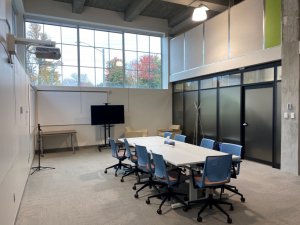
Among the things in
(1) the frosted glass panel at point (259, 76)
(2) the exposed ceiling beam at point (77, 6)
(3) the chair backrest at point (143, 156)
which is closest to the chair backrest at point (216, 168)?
(3) the chair backrest at point (143, 156)

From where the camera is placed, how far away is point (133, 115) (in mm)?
9539

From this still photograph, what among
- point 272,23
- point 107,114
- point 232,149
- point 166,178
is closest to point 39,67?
point 107,114

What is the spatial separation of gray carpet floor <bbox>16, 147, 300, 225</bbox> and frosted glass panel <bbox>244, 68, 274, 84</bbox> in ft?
7.87

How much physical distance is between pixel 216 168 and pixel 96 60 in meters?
7.35

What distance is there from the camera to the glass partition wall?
218 inches

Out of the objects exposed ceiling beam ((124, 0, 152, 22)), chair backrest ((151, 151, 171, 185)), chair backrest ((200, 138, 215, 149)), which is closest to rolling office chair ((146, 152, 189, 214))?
Result: chair backrest ((151, 151, 171, 185))

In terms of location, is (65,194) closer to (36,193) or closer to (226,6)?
(36,193)

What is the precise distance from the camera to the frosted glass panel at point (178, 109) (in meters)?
9.57

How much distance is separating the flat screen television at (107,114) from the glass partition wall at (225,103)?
9.21 feet

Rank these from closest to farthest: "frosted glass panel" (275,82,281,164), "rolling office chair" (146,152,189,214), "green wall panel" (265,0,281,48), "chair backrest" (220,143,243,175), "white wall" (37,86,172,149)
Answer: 1. "rolling office chair" (146,152,189,214)
2. "chair backrest" (220,143,243,175)
3. "green wall panel" (265,0,281,48)
4. "frosted glass panel" (275,82,281,164)
5. "white wall" (37,86,172,149)

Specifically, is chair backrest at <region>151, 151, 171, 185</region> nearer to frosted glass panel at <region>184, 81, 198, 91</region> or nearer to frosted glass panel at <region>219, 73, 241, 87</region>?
frosted glass panel at <region>219, 73, 241, 87</region>

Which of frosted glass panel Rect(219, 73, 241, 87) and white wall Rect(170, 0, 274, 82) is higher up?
white wall Rect(170, 0, 274, 82)

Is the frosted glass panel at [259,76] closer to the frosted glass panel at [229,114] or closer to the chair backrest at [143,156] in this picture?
the frosted glass panel at [229,114]

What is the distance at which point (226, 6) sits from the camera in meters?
7.05
